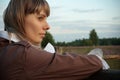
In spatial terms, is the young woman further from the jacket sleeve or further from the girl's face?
the girl's face

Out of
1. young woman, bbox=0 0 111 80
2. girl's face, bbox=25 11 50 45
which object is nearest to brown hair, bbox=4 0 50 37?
girl's face, bbox=25 11 50 45

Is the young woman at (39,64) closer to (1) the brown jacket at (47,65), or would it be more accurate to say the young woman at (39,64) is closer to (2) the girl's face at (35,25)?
(1) the brown jacket at (47,65)

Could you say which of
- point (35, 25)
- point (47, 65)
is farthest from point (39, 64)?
point (35, 25)

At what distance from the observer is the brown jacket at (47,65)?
136cm

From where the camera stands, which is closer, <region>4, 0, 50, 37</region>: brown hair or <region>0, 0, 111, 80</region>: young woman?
<region>0, 0, 111, 80</region>: young woman

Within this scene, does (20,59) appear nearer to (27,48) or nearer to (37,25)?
(27,48)

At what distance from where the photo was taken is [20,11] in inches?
66.3

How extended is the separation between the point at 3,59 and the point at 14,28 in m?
0.30

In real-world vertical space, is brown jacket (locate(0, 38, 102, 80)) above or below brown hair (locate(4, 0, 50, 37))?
below

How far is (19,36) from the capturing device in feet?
5.40

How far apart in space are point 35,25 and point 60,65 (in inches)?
16.6

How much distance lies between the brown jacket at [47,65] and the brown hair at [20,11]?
30cm

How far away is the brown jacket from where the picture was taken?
1.36 m

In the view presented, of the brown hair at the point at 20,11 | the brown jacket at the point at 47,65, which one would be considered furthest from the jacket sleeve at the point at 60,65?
the brown hair at the point at 20,11
